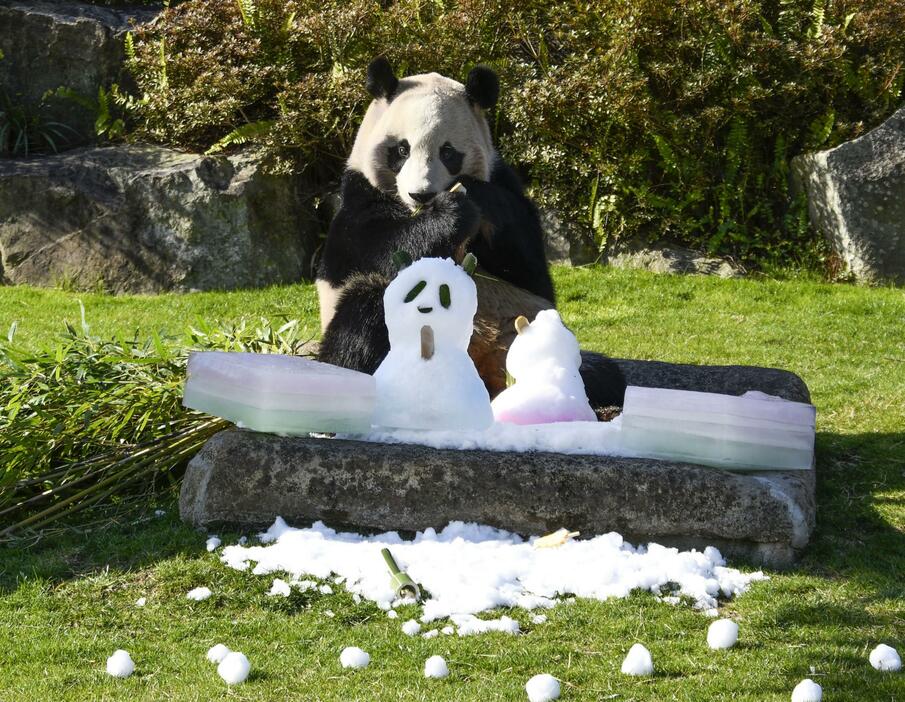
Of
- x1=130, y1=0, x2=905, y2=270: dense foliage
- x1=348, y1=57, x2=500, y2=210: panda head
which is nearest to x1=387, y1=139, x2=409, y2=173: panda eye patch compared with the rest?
x1=348, y1=57, x2=500, y2=210: panda head

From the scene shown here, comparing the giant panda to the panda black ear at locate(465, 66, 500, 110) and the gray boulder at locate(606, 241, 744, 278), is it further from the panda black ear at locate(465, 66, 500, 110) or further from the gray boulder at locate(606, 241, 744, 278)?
the gray boulder at locate(606, 241, 744, 278)

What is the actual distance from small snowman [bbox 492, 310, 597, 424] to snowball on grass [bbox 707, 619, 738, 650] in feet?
4.80

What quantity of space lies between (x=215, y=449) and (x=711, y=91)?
691 centimetres

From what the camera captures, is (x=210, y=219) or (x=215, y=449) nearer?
(x=215, y=449)

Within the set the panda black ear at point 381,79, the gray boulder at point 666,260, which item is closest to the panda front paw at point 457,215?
the panda black ear at point 381,79

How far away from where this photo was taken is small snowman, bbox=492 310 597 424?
189 inches

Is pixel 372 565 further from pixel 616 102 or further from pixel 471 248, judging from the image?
pixel 616 102

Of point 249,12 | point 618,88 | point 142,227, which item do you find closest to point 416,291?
point 618,88

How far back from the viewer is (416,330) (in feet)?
15.1

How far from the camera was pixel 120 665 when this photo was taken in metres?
3.35

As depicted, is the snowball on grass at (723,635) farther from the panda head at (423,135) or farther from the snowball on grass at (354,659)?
the panda head at (423,135)

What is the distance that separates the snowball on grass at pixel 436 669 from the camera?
128 inches

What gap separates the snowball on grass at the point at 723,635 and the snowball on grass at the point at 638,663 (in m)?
0.27

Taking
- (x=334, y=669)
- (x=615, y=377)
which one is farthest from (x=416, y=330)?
(x=334, y=669)
